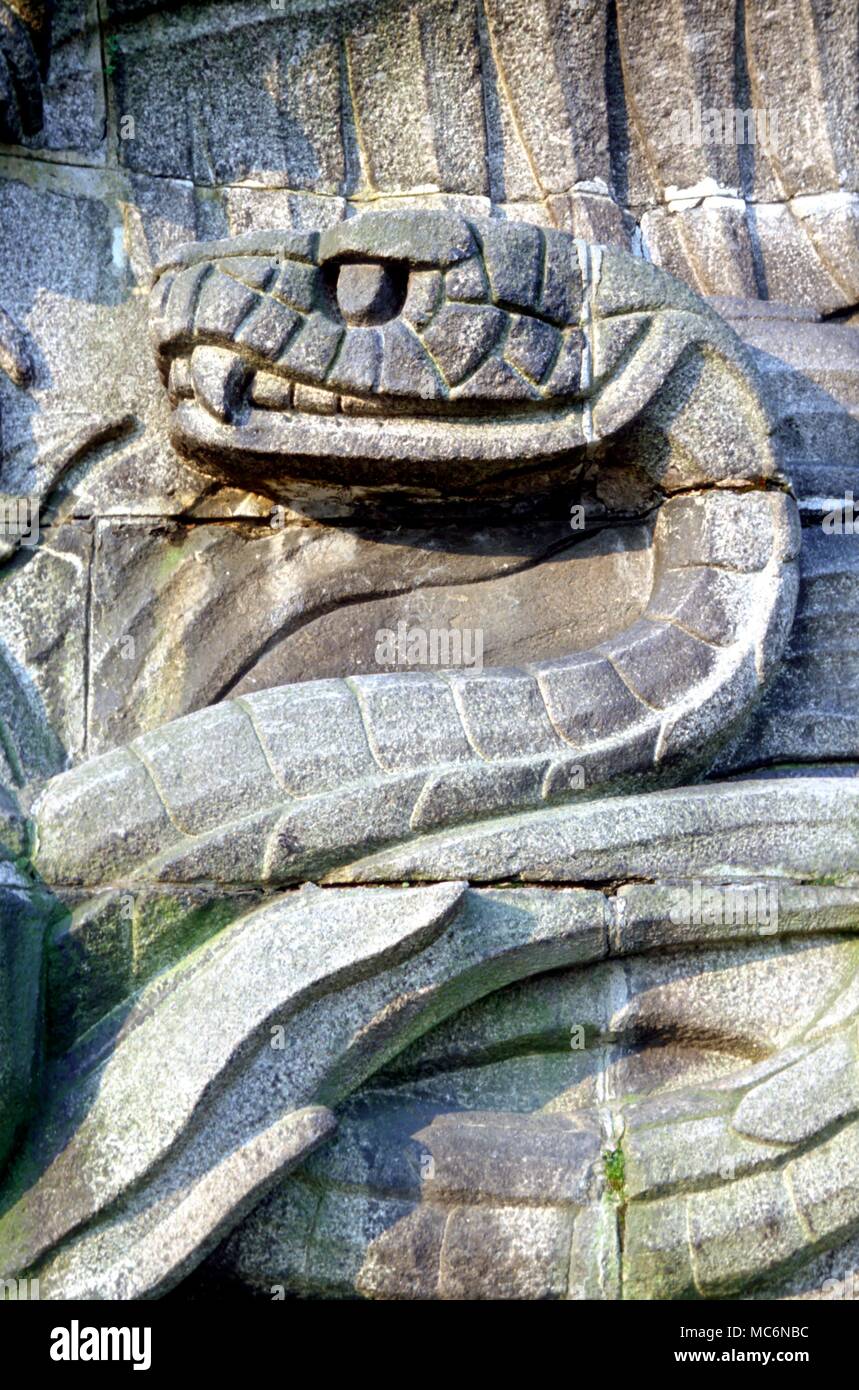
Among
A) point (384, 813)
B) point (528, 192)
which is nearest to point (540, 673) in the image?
point (384, 813)

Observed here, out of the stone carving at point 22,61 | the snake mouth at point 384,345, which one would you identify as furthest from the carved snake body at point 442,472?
the stone carving at point 22,61

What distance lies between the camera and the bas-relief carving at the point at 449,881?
303cm

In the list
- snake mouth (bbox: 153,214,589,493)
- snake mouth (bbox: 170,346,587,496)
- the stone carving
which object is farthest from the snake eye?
the stone carving

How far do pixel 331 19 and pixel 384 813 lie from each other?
92.0 inches

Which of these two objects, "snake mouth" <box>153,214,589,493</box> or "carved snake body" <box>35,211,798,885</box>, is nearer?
"carved snake body" <box>35,211,798,885</box>

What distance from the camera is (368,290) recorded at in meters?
3.44

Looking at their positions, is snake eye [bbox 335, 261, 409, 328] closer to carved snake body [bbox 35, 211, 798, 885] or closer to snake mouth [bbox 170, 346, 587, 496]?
carved snake body [bbox 35, 211, 798, 885]

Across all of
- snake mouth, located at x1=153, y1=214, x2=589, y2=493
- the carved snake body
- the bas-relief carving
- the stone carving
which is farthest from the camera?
the stone carving

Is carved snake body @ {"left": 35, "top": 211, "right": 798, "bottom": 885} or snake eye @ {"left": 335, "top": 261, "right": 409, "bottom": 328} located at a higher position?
snake eye @ {"left": 335, "top": 261, "right": 409, "bottom": 328}

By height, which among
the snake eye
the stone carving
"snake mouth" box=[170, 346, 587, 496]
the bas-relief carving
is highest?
the stone carving

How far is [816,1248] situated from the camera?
10.3 ft

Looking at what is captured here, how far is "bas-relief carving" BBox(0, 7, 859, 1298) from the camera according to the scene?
3025mm

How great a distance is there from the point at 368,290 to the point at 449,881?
1399mm

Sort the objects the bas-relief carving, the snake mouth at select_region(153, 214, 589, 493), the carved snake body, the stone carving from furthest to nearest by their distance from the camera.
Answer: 1. the stone carving
2. the snake mouth at select_region(153, 214, 589, 493)
3. the carved snake body
4. the bas-relief carving
